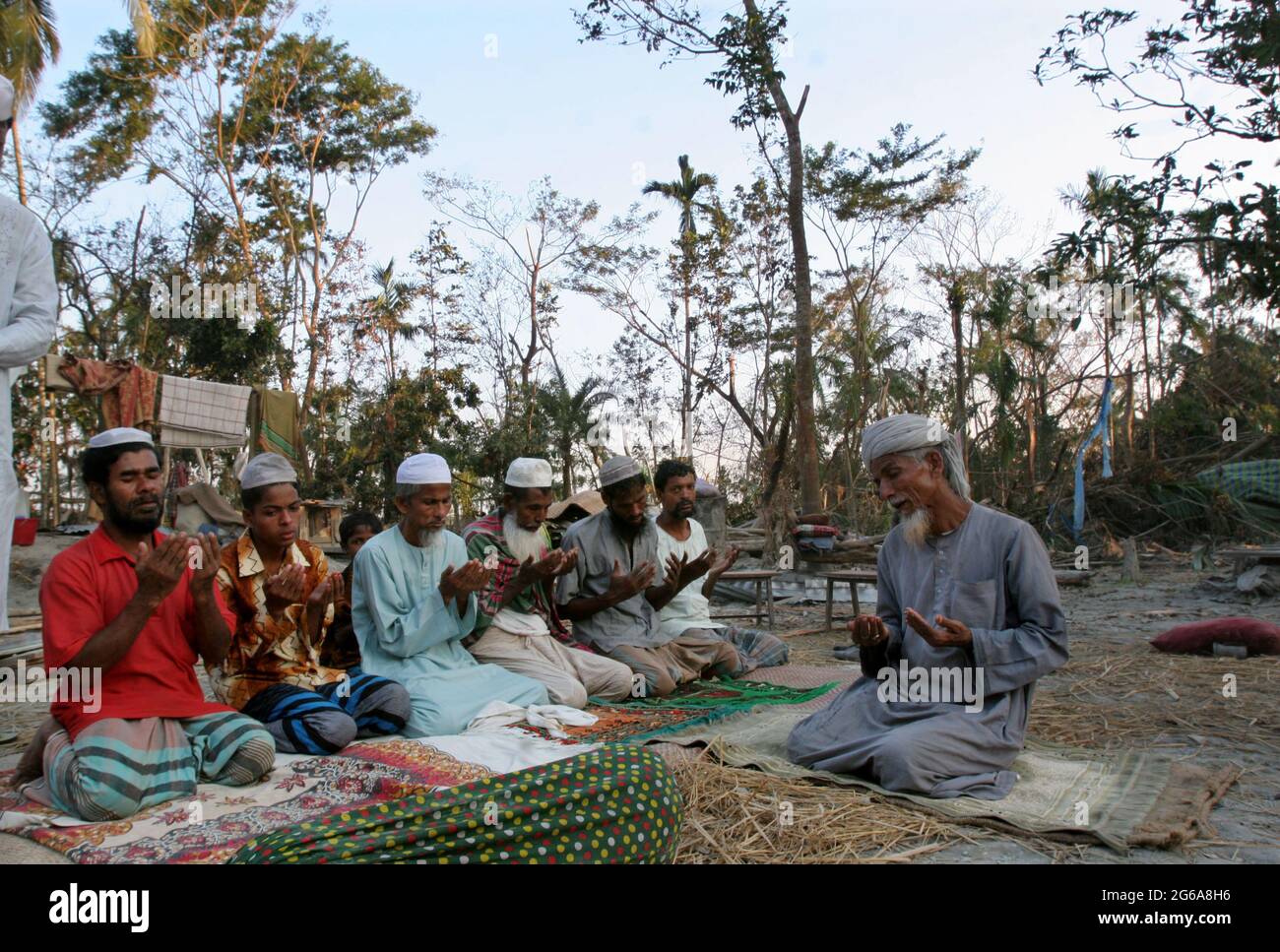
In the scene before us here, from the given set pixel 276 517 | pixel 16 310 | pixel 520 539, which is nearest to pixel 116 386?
pixel 520 539

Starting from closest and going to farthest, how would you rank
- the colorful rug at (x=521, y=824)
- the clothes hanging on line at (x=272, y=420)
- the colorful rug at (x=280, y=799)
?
the colorful rug at (x=521, y=824) → the colorful rug at (x=280, y=799) → the clothes hanging on line at (x=272, y=420)

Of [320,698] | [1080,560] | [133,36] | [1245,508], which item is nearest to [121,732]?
[320,698]

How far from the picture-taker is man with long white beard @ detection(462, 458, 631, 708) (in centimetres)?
512

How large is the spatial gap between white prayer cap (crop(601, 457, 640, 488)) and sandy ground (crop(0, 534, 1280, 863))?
91.0 inches

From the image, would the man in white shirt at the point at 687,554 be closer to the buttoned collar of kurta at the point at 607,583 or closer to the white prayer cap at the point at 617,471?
the buttoned collar of kurta at the point at 607,583

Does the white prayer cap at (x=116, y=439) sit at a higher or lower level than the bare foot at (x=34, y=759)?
higher

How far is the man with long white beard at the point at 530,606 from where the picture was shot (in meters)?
5.12

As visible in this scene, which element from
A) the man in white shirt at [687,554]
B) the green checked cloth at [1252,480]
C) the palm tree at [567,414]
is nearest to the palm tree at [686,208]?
the palm tree at [567,414]

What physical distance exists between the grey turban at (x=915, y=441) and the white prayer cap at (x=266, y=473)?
90.5 inches

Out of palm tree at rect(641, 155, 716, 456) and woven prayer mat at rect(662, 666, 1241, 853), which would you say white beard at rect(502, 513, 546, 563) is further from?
palm tree at rect(641, 155, 716, 456)

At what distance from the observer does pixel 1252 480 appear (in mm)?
14266

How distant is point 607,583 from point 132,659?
3.02m

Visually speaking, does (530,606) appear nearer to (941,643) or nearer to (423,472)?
(423,472)

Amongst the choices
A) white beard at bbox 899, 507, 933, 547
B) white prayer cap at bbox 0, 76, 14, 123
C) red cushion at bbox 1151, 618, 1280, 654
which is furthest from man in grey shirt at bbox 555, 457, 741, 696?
white prayer cap at bbox 0, 76, 14, 123
